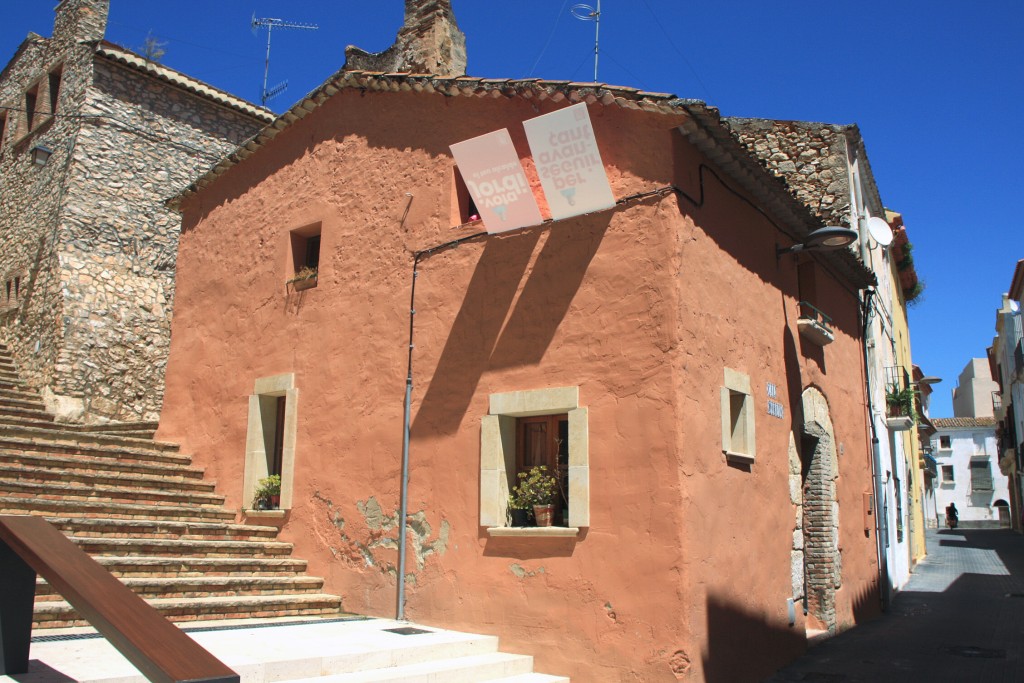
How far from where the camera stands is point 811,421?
32.5 ft

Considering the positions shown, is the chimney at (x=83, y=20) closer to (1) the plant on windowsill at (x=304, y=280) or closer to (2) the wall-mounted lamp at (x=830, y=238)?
(1) the plant on windowsill at (x=304, y=280)

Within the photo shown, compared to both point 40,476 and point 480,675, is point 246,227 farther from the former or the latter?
point 480,675

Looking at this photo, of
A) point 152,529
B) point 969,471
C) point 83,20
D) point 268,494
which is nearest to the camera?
point 152,529

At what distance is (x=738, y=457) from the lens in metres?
7.81

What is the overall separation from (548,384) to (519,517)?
1.28 metres

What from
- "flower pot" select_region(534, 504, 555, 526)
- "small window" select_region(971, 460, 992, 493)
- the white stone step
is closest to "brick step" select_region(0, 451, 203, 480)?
the white stone step

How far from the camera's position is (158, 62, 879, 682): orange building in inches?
280

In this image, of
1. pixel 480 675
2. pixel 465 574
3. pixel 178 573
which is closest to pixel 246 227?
pixel 178 573

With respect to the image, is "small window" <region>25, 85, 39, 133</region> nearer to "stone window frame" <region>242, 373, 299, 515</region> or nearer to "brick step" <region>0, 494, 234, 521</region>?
"stone window frame" <region>242, 373, 299, 515</region>

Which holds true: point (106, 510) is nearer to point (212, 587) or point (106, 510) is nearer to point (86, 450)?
point (86, 450)

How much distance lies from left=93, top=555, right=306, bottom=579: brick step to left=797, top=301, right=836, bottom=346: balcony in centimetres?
619

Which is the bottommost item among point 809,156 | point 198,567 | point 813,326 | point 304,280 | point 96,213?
point 198,567

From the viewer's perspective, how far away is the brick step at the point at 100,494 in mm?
→ 8461

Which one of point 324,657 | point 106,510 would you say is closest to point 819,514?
point 324,657
